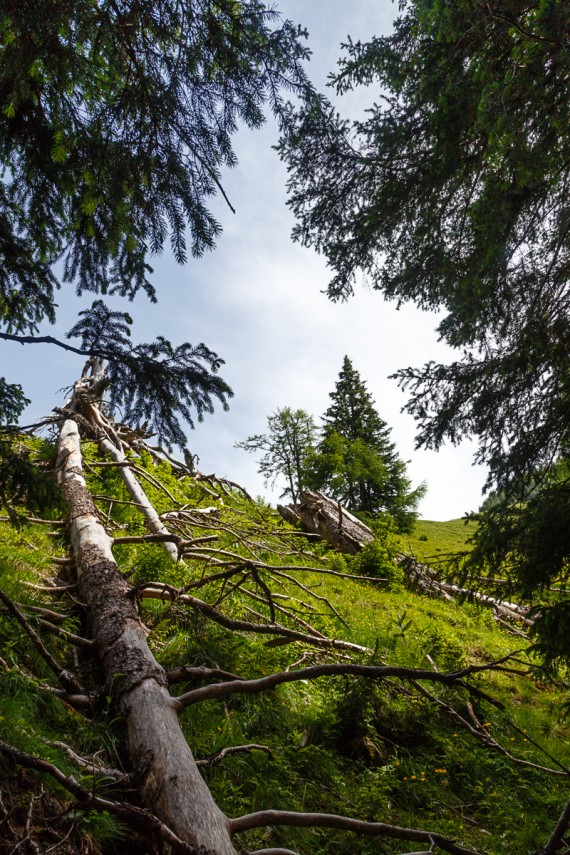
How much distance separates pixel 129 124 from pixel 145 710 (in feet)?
12.9

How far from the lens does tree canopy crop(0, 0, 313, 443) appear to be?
9.52 ft

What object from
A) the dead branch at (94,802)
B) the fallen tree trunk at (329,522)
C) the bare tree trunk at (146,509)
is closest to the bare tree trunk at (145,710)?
the dead branch at (94,802)

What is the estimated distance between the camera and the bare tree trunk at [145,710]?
6.10ft

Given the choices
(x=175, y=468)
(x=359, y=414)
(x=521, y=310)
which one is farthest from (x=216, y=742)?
(x=359, y=414)

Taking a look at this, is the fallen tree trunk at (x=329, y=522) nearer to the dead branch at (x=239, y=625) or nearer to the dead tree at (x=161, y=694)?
the dead tree at (x=161, y=694)

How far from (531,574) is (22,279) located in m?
5.80

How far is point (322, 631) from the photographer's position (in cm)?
590

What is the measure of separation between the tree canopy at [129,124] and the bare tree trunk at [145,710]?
148 cm

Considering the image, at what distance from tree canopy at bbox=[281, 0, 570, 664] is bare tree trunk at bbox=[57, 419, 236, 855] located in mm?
4198

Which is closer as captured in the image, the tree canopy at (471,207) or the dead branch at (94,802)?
the dead branch at (94,802)

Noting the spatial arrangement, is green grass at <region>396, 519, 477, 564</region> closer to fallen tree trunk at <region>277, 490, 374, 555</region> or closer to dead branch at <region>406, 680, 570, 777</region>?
fallen tree trunk at <region>277, 490, 374, 555</region>

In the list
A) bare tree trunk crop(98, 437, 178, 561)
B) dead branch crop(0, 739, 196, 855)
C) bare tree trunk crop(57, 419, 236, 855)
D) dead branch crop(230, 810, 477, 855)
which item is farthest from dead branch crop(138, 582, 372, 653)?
dead branch crop(0, 739, 196, 855)

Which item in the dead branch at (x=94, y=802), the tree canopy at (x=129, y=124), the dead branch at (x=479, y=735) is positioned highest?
the tree canopy at (x=129, y=124)

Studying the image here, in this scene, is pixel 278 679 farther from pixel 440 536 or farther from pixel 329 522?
pixel 440 536
